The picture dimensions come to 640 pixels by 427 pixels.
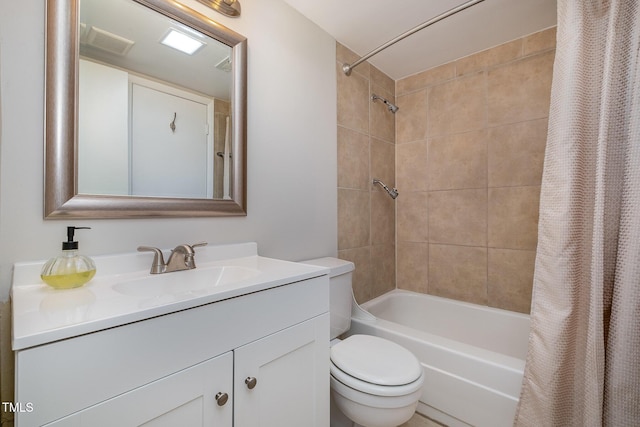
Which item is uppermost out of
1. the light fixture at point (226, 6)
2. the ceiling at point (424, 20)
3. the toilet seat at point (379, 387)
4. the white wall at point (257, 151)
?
the ceiling at point (424, 20)

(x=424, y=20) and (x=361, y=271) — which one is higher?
(x=424, y=20)

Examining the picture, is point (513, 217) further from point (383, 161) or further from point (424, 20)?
point (424, 20)

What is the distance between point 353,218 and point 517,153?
1.15 meters

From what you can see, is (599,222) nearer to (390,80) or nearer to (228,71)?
(228,71)

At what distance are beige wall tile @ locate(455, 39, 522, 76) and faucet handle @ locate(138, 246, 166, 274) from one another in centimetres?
225

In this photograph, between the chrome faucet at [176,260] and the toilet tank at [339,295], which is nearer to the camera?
the chrome faucet at [176,260]

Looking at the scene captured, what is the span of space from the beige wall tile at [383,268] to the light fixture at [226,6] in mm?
1630

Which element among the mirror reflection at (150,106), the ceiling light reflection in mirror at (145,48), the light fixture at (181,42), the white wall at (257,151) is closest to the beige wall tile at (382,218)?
the white wall at (257,151)

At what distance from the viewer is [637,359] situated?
31.8 inches

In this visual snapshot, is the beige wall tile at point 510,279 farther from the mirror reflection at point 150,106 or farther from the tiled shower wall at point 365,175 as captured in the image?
the mirror reflection at point 150,106

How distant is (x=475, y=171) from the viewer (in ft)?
6.34

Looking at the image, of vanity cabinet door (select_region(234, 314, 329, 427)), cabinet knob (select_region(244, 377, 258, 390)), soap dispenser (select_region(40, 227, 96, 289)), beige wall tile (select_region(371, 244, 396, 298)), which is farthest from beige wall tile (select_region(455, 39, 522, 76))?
soap dispenser (select_region(40, 227, 96, 289))

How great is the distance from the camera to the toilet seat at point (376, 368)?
A: 0.99 metres

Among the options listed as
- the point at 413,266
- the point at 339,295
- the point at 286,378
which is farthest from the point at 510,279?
the point at 286,378
